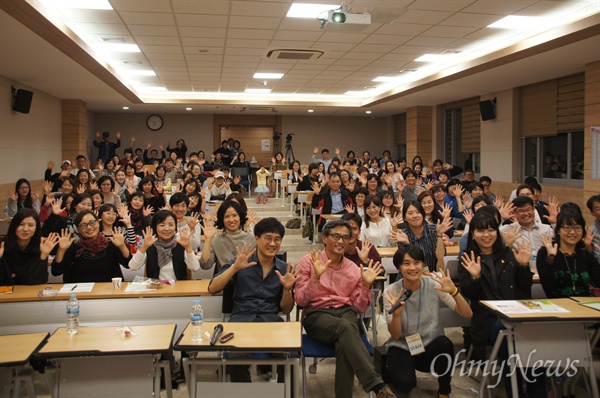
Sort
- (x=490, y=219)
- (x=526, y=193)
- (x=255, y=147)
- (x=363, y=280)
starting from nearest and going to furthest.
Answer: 1. (x=363, y=280)
2. (x=490, y=219)
3. (x=526, y=193)
4. (x=255, y=147)

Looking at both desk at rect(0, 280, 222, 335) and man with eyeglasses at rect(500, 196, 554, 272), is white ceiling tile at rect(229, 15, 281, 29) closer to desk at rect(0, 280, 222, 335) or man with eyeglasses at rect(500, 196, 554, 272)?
man with eyeglasses at rect(500, 196, 554, 272)

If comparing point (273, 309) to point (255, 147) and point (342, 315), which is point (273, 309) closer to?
point (342, 315)

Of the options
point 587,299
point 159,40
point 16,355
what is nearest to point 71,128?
point 159,40

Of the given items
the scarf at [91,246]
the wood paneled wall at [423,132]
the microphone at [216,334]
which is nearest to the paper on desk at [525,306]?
the microphone at [216,334]

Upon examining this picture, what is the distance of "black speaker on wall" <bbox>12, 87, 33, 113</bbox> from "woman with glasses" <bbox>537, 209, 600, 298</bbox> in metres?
9.50

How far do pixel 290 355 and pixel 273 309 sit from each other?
2.06 ft

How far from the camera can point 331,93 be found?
1316 cm

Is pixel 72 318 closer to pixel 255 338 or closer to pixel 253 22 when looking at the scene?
pixel 255 338

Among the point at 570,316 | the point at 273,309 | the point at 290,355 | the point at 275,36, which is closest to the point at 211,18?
the point at 275,36

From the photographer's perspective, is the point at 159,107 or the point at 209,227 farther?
the point at 159,107

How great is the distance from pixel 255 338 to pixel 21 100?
29.5 feet

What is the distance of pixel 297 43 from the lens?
735 cm

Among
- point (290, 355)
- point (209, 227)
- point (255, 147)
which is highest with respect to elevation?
point (255, 147)

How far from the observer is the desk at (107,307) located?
3.29 m
